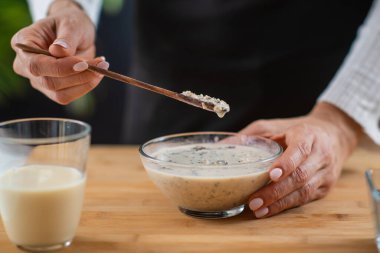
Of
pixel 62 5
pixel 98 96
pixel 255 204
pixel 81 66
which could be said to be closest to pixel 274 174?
pixel 255 204

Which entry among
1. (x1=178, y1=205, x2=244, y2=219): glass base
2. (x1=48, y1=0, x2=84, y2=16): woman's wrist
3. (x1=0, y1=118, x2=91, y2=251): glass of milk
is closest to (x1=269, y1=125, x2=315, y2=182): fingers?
(x1=178, y1=205, x2=244, y2=219): glass base

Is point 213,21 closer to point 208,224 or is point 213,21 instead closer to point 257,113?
point 257,113

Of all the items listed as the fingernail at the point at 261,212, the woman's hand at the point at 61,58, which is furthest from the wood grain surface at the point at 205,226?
the woman's hand at the point at 61,58

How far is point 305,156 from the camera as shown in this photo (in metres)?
1.30

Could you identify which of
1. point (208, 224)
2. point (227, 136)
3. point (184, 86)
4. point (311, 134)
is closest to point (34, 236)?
point (208, 224)

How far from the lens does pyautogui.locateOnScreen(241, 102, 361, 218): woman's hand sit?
1236 millimetres

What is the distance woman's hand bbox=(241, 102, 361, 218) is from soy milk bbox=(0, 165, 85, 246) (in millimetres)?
342

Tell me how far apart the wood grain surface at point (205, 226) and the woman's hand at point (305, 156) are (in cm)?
3

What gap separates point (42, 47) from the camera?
130cm

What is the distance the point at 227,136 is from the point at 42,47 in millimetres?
431

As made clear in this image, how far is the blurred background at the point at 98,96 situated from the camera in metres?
3.32

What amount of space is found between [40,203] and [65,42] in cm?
35

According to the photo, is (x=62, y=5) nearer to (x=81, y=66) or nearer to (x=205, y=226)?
(x=81, y=66)

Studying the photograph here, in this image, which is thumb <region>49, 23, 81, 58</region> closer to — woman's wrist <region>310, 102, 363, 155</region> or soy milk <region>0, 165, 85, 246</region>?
soy milk <region>0, 165, 85, 246</region>
